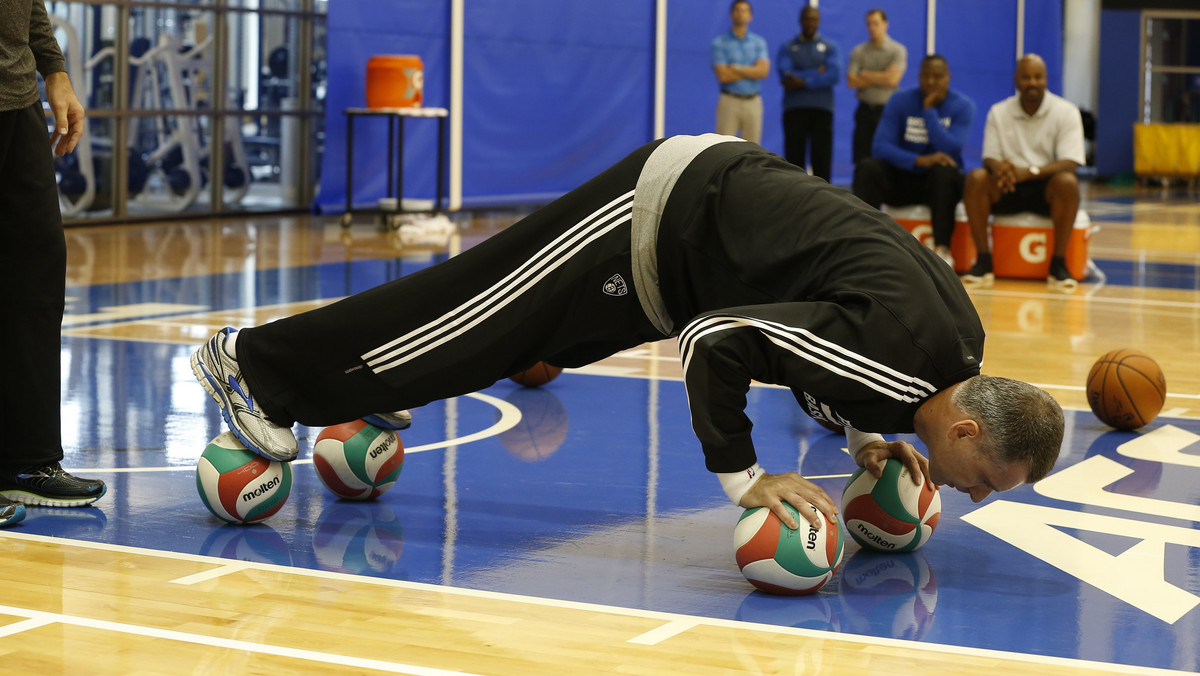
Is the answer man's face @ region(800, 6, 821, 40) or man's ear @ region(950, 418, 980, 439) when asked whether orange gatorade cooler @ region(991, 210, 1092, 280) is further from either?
man's ear @ region(950, 418, 980, 439)

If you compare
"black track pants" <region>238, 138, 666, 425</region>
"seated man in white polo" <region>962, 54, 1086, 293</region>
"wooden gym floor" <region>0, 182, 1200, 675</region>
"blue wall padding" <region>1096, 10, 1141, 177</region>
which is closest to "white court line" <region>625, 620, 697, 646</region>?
"wooden gym floor" <region>0, 182, 1200, 675</region>

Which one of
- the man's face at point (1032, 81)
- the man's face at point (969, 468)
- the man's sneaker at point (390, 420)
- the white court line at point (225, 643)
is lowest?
the white court line at point (225, 643)

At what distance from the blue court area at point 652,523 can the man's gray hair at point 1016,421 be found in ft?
1.19

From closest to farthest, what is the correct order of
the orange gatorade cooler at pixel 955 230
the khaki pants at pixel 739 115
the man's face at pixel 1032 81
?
the man's face at pixel 1032 81 → the orange gatorade cooler at pixel 955 230 → the khaki pants at pixel 739 115

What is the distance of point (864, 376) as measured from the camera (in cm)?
328

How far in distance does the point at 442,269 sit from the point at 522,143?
1187 cm

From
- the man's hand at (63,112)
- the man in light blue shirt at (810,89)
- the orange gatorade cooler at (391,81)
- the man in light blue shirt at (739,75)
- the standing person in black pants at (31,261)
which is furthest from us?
the man in light blue shirt at (739,75)

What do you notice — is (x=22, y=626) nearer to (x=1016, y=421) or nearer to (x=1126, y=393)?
(x=1016, y=421)

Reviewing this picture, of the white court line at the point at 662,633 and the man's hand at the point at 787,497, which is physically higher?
the man's hand at the point at 787,497

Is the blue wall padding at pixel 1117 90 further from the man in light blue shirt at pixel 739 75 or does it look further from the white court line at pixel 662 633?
the white court line at pixel 662 633

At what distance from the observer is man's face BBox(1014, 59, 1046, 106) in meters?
10.1

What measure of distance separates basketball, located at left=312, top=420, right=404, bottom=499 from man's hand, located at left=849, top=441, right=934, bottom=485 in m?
1.35

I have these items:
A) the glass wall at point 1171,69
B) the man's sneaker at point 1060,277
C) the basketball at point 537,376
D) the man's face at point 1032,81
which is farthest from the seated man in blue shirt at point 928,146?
the glass wall at point 1171,69

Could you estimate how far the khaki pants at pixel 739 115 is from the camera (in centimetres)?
1470
